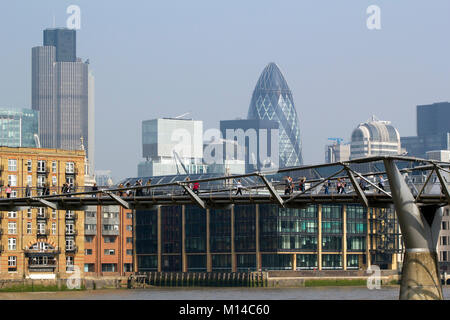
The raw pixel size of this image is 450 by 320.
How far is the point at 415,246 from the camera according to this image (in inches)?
2928

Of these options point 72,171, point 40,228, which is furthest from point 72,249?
point 72,171

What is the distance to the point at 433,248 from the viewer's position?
246 ft

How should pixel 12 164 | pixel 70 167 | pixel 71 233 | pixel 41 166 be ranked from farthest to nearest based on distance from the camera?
pixel 71 233 → pixel 70 167 → pixel 41 166 → pixel 12 164

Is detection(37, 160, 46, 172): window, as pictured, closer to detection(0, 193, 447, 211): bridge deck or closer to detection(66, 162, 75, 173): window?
detection(66, 162, 75, 173): window

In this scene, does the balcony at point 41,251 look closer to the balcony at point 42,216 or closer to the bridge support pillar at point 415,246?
the balcony at point 42,216

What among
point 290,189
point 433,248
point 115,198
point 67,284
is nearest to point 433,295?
point 433,248

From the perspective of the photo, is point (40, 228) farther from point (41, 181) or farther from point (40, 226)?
point (41, 181)

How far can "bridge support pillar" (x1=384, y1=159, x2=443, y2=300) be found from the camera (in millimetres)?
74375

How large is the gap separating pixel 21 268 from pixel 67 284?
828cm


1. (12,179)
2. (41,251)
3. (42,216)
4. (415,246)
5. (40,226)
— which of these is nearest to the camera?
(415,246)

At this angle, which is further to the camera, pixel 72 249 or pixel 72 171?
pixel 72 249

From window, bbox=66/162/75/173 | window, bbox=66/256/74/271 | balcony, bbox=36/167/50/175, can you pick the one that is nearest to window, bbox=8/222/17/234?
balcony, bbox=36/167/50/175
